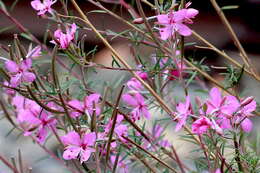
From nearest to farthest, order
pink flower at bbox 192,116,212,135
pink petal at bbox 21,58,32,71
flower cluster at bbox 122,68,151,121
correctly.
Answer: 1. pink flower at bbox 192,116,212,135
2. pink petal at bbox 21,58,32,71
3. flower cluster at bbox 122,68,151,121

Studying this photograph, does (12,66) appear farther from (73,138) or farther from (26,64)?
(73,138)

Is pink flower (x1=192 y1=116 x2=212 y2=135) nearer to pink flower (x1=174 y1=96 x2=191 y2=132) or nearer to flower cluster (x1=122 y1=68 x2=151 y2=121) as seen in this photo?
pink flower (x1=174 y1=96 x2=191 y2=132)

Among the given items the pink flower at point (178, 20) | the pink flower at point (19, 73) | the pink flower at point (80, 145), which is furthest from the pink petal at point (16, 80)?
the pink flower at point (178, 20)

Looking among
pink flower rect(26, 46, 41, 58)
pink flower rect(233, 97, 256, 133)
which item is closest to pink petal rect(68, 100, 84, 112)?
pink flower rect(26, 46, 41, 58)

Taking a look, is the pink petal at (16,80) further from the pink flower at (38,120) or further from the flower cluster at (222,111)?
the flower cluster at (222,111)

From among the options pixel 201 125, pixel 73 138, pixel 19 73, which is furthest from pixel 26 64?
pixel 201 125

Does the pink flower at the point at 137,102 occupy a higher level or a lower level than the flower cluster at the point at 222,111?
lower
